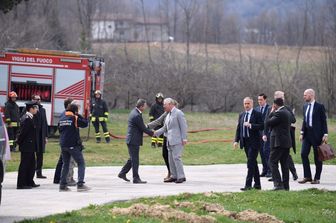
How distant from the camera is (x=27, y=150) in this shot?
1672 cm

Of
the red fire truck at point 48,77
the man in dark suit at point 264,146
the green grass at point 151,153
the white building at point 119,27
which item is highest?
the white building at point 119,27

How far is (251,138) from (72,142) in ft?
11.2

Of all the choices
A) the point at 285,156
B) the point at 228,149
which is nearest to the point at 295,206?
the point at 285,156

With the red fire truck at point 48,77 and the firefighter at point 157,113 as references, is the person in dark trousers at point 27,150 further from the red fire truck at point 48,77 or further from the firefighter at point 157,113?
the red fire truck at point 48,77

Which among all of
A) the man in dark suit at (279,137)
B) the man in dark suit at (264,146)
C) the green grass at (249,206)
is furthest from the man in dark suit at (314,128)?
the green grass at (249,206)

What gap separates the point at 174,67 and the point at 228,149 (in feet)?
89.6

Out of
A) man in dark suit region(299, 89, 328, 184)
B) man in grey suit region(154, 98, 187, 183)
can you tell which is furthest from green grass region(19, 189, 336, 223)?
man in grey suit region(154, 98, 187, 183)

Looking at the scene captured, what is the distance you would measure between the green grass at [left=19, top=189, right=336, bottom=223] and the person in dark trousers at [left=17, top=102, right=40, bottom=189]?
359 centimetres

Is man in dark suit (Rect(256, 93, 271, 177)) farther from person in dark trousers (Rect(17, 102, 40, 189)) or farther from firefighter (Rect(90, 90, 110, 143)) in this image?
firefighter (Rect(90, 90, 110, 143))

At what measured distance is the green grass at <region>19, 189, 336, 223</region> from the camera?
11633 mm

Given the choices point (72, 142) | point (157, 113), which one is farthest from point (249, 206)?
point (157, 113)

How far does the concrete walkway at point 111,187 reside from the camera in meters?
13.5

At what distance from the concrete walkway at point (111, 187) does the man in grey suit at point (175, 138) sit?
0.34m

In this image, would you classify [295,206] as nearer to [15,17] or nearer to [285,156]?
[285,156]
